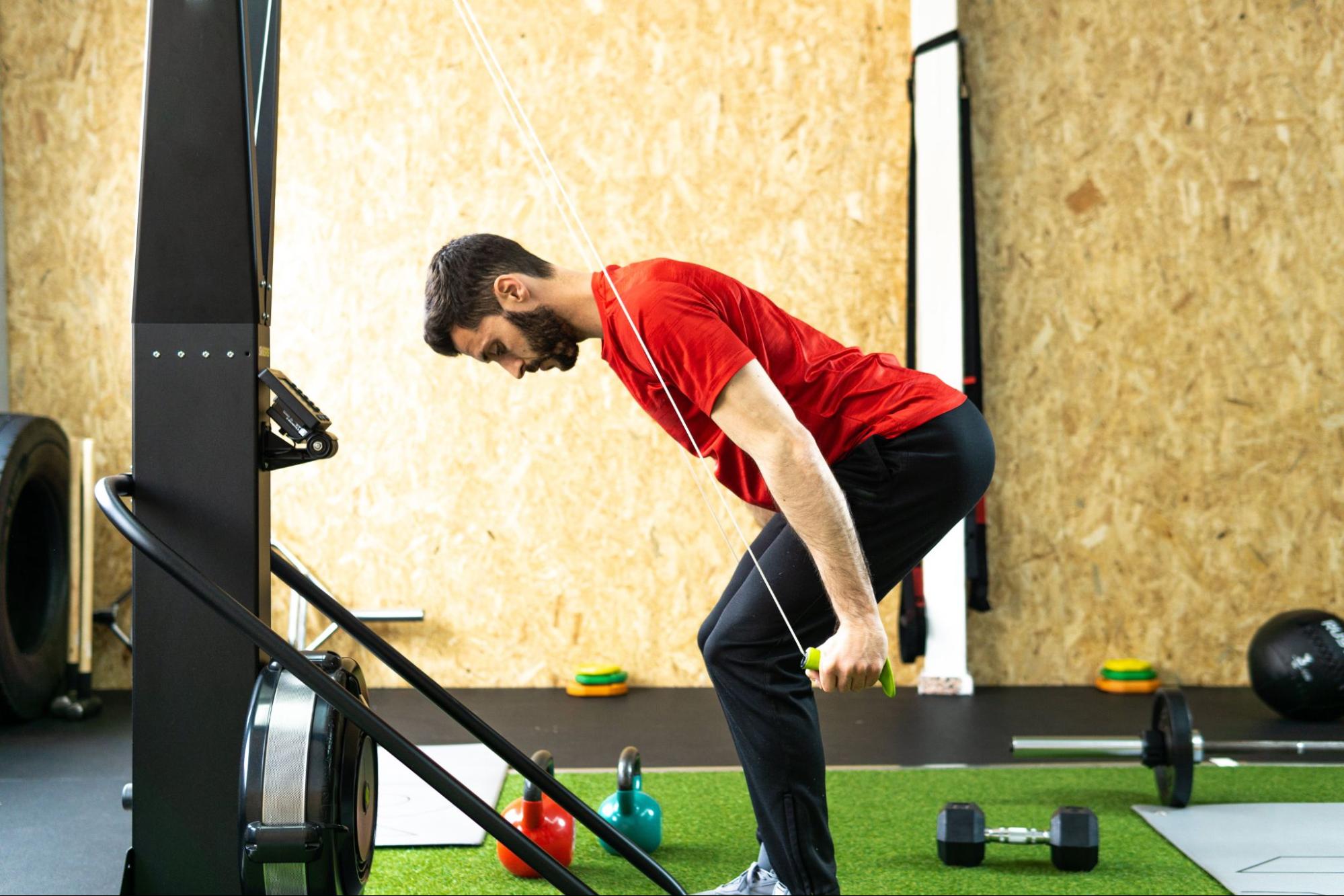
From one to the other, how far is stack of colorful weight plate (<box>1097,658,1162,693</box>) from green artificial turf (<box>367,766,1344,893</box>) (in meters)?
0.99

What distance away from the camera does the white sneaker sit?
79.4 inches

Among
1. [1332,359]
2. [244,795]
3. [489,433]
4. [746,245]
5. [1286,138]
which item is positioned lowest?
[244,795]

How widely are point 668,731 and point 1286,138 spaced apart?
297cm

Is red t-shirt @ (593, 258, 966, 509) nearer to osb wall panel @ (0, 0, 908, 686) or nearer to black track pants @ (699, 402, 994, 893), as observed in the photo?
black track pants @ (699, 402, 994, 893)

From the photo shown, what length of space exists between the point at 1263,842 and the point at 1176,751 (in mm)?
263

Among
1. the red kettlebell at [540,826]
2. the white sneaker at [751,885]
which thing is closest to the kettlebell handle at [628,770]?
the red kettlebell at [540,826]

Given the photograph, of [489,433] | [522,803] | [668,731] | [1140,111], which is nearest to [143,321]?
[522,803]

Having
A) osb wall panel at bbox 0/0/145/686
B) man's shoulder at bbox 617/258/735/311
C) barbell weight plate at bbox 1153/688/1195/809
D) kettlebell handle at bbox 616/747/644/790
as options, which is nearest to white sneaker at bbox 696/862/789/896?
kettlebell handle at bbox 616/747/644/790

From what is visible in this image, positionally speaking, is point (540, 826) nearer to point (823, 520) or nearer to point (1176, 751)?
point (823, 520)

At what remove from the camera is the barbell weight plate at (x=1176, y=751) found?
8.50 feet

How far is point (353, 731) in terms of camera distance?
61.7 inches

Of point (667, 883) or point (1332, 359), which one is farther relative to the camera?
point (1332, 359)

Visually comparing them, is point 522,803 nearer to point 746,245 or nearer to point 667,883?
point 667,883

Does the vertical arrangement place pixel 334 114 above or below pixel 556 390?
above
